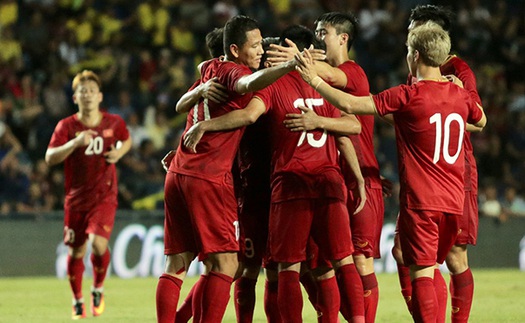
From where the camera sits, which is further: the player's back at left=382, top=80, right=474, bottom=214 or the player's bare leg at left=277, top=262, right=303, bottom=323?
the player's bare leg at left=277, top=262, right=303, bottom=323

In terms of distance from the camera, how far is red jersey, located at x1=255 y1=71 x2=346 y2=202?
7262 mm

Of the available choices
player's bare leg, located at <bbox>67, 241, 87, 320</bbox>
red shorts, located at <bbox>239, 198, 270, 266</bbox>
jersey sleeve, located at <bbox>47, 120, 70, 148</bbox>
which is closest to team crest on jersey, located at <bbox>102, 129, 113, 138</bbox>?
jersey sleeve, located at <bbox>47, 120, 70, 148</bbox>

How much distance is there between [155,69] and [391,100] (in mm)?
12222

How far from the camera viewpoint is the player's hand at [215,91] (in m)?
7.18

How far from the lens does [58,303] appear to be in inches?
466

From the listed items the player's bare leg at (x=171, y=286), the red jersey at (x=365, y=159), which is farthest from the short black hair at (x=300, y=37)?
the player's bare leg at (x=171, y=286)

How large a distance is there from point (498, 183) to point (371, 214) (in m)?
10.3

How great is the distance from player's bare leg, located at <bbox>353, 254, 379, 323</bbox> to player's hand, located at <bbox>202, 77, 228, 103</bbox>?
Result: 5.85 feet

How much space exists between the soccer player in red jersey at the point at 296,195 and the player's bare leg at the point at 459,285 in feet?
3.06

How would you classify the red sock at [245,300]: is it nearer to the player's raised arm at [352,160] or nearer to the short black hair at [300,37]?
the player's raised arm at [352,160]

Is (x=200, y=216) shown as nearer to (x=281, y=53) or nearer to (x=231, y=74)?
(x=231, y=74)

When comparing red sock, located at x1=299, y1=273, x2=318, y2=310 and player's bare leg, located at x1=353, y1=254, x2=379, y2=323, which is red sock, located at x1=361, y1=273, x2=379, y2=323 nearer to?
player's bare leg, located at x1=353, y1=254, x2=379, y2=323

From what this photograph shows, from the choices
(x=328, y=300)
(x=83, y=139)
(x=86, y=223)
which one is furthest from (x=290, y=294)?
(x=86, y=223)

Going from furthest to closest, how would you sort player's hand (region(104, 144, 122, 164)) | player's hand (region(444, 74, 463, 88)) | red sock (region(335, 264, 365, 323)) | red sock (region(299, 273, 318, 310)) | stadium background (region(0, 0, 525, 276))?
stadium background (region(0, 0, 525, 276))
player's hand (region(104, 144, 122, 164))
red sock (region(299, 273, 318, 310))
player's hand (region(444, 74, 463, 88))
red sock (region(335, 264, 365, 323))
